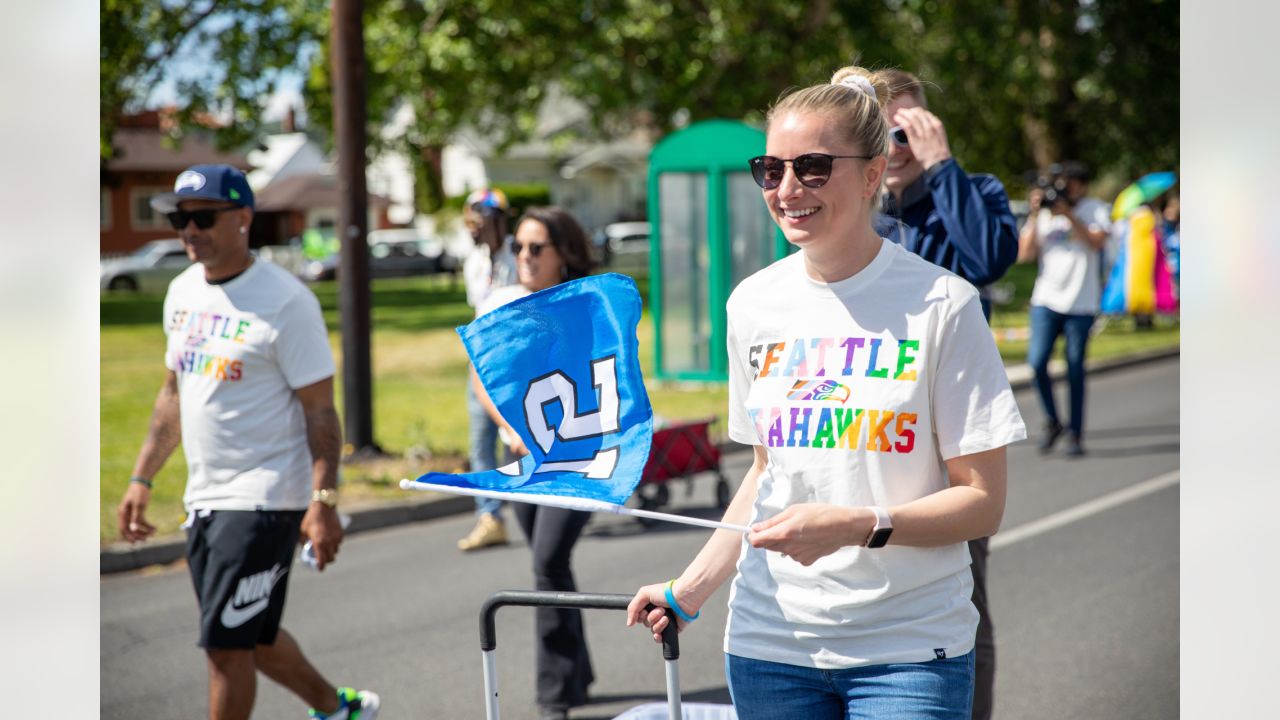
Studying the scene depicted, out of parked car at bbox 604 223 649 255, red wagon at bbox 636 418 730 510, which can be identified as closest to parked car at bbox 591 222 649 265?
parked car at bbox 604 223 649 255

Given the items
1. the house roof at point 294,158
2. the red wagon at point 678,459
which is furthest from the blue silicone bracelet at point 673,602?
the house roof at point 294,158

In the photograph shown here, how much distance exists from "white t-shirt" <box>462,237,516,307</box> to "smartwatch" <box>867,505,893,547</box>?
4.91m

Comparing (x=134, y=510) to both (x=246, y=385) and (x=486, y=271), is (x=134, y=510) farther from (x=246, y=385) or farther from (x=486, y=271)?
(x=486, y=271)

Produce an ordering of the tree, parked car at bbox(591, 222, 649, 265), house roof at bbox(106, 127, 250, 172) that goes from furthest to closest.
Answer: parked car at bbox(591, 222, 649, 265) → the tree → house roof at bbox(106, 127, 250, 172)

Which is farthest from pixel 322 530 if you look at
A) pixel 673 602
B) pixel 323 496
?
pixel 673 602

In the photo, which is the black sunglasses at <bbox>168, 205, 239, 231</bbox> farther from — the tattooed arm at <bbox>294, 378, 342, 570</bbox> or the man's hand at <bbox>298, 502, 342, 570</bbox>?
the man's hand at <bbox>298, 502, 342, 570</bbox>

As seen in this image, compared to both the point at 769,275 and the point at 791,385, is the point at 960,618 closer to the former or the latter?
the point at 791,385

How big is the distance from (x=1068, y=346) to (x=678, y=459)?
146 inches

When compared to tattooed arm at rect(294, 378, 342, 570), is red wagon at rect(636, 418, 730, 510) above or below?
below

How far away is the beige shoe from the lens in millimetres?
8141

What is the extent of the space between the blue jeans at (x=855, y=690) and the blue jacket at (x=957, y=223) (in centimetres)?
132

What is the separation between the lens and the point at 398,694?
553 cm

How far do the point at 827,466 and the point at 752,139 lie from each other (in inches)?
508

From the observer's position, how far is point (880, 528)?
2426 mm
